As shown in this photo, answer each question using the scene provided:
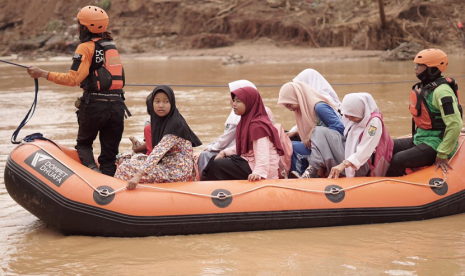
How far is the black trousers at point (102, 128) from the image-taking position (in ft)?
15.9

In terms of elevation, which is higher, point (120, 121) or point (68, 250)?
point (120, 121)

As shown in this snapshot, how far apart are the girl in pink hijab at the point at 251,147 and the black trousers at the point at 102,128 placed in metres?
0.83

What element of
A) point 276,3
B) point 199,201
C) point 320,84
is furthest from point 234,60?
point 199,201

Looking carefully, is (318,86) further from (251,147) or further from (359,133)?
(251,147)

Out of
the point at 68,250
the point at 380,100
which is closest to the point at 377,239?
the point at 68,250

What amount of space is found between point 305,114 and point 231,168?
32.3 inches

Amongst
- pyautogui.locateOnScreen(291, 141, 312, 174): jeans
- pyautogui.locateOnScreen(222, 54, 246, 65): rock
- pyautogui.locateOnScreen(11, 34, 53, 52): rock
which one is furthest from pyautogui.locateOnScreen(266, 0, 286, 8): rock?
pyautogui.locateOnScreen(291, 141, 312, 174): jeans

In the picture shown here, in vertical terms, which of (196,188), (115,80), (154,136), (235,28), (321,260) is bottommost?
(321,260)

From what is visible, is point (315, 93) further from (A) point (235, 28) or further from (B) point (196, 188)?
(A) point (235, 28)

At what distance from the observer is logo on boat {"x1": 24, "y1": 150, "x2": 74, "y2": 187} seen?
14.4 ft

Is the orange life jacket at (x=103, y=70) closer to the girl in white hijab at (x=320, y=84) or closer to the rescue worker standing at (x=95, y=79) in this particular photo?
the rescue worker standing at (x=95, y=79)

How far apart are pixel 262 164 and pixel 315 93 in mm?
951

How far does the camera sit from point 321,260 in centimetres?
387

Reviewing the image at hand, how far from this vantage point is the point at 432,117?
185 inches
